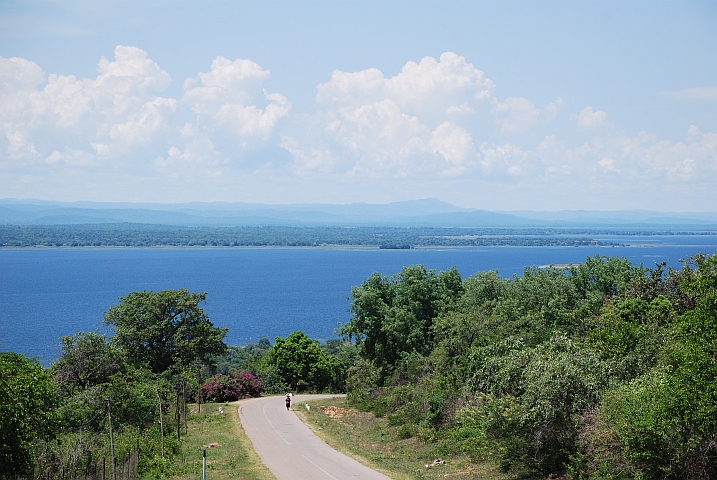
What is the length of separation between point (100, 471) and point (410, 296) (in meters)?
32.5

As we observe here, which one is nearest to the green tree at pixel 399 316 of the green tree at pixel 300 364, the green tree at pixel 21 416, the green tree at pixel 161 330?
the green tree at pixel 300 364

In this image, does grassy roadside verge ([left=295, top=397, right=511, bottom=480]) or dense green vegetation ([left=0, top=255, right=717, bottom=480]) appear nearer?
dense green vegetation ([left=0, top=255, right=717, bottom=480])

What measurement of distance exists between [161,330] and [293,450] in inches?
1125

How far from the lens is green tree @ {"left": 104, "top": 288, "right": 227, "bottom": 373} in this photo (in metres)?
54.9

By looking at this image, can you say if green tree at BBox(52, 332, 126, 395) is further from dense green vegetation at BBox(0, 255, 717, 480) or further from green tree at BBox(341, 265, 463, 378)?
green tree at BBox(341, 265, 463, 378)

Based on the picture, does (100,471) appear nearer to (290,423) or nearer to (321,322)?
(290,423)

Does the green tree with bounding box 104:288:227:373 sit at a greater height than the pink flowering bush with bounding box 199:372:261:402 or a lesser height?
greater

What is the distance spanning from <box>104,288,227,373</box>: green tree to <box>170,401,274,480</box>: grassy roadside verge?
529 inches

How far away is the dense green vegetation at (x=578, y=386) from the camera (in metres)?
17.5

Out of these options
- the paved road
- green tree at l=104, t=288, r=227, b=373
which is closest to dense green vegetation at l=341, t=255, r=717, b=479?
the paved road

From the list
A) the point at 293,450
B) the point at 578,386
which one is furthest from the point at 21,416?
the point at 578,386

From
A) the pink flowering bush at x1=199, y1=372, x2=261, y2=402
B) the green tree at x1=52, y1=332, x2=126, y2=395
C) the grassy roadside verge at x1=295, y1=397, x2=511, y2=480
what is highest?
the green tree at x1=52, y1=332, x2=126, y2=395

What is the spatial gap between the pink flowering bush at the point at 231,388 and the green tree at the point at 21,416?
2885 centimetres

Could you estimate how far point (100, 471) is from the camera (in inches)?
889
